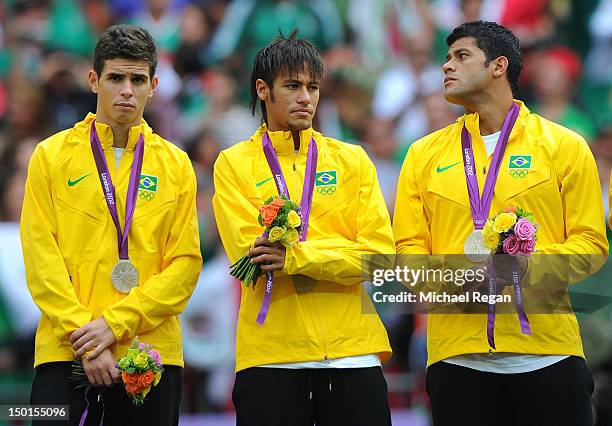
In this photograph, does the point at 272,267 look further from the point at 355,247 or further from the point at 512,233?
the point at 512,233

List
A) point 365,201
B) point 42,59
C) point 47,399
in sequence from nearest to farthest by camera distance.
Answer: point 47,399 < point 365,201 < point 42,59

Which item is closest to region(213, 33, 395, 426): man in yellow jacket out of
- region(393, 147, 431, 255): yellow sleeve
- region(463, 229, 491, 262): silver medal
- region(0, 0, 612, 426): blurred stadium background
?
region(393, 147, 431, 255): yellow sleeve

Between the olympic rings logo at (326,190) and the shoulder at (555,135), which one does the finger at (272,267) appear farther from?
the shoulder at (555,135)

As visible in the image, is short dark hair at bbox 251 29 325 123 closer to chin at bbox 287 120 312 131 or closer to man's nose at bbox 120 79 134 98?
chin at bbox 287 120 312 131

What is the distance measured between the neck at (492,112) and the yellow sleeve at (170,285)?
1430 millimetres

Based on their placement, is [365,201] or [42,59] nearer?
[365,201]

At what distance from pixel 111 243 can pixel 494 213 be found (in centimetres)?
176

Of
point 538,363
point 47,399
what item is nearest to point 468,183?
point 538,363

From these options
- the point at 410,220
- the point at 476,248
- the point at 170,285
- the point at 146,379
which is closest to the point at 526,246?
the point at 476,248

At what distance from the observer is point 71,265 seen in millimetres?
5168

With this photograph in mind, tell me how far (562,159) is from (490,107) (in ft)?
1.56

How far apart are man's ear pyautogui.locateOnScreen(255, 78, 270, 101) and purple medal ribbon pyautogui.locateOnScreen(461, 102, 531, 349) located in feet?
3.17

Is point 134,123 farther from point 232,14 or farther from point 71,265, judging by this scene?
point 232,14

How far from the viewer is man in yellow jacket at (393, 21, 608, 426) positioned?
16.6 ft
